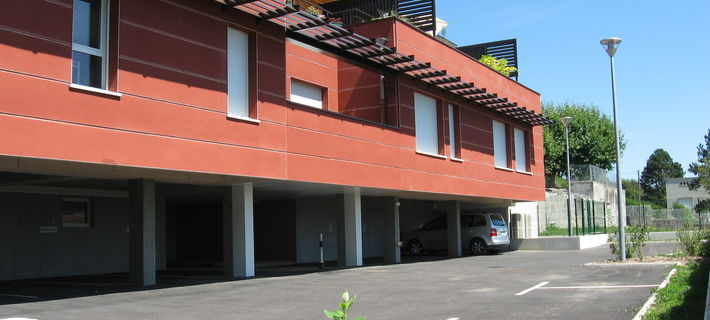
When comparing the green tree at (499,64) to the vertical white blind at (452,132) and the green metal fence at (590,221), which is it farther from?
the vertical white blind at (452,132)

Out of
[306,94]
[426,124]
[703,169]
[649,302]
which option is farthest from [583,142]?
[649,302]

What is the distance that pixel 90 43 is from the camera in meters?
12.5

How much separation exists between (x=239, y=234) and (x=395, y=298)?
605 cm

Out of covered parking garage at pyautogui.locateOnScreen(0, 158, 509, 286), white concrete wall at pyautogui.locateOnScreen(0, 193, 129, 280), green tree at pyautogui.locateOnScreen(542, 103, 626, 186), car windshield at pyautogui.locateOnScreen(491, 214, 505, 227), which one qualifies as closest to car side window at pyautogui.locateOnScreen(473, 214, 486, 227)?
car windshield at pyautogui.locateOnScreen(491, 214, 505, 227)

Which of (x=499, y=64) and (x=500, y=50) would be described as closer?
(x=499, y=64)

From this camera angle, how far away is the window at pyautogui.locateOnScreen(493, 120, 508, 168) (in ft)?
94.6

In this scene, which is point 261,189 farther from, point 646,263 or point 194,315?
point 646,263

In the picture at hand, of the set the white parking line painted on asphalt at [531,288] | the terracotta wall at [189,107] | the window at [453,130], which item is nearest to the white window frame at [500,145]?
the window at [453,130]

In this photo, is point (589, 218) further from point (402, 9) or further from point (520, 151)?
point (402, 9)

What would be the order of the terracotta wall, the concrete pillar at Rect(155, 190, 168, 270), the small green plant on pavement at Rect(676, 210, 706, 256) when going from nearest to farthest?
the terracotta wall < the small green plant on pavement at Rect(676, 210, 706, 256) < the concrete pillar at Rect(155, 190, 168, 270)

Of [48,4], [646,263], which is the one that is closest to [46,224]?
[48,4]

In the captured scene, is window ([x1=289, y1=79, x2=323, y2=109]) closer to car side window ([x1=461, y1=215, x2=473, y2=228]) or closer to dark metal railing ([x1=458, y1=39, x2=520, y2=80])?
car side window ([x1=461, y1=215, x2=473, y2=228])

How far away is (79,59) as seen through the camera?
481 inches

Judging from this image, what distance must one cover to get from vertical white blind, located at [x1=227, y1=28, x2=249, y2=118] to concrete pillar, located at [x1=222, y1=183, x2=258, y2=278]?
240 cm
